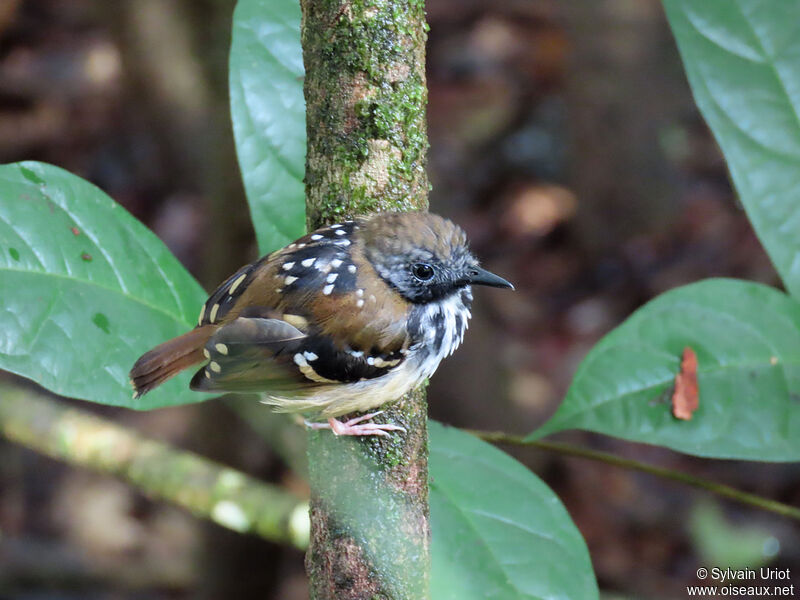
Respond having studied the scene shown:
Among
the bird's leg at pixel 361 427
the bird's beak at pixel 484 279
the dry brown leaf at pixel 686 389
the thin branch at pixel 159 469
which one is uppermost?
the bird's beak at pixel 484 279

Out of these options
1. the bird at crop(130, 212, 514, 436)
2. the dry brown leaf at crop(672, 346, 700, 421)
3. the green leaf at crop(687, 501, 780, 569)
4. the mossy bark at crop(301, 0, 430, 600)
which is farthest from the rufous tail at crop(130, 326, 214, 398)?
the green leaf at crop(687, 501, 780, 569)

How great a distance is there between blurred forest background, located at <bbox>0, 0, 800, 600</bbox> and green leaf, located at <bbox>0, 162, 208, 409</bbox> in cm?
161

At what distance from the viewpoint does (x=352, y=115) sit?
178 cm

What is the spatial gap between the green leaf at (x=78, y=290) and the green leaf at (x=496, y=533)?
67cm

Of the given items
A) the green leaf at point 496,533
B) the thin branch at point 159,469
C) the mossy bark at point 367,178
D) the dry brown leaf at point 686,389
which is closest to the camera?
the mossy bark at point 367,178

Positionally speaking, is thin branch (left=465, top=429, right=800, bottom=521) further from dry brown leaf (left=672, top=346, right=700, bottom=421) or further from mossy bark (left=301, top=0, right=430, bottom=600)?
mossy bark (left=301, top=0, right=430, bottom=600)

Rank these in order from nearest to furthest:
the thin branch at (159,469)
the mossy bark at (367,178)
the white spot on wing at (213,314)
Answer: the mossy bark at (367,178) < the white spot on wing at (213,314) < the thin branch at (159,469)

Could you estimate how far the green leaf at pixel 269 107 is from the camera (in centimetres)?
212

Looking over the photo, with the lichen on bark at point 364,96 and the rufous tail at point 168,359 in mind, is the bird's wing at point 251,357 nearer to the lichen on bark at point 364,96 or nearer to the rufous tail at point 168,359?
the rufous tail at point 168,359

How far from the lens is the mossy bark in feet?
5.54

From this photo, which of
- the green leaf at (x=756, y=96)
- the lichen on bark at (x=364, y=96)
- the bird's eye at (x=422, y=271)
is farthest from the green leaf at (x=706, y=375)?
the lichen on bark at (x=364, y=96)

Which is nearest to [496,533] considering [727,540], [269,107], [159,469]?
[269,107]

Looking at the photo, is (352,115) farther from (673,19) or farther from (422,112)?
(673,19)

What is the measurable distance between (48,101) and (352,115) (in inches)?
288
